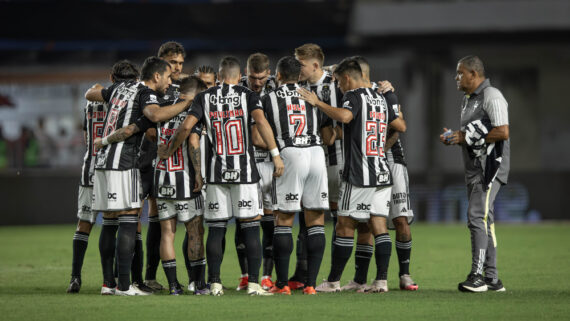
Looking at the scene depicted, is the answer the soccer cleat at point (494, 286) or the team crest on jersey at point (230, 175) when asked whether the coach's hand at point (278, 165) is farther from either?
the soccer cleat at point (494, 286)

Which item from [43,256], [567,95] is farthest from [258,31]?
[43,256]

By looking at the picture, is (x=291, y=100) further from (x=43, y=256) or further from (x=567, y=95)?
(x=567, y=95)

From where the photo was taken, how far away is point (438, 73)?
21344mm

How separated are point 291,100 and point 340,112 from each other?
0.46 metres

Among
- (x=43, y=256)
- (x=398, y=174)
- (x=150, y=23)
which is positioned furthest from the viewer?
(x=150, y=23)

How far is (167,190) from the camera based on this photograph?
7.81 metres

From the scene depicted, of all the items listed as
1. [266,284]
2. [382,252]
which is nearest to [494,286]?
[382,252]

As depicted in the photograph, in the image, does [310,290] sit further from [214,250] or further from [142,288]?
[142,288]

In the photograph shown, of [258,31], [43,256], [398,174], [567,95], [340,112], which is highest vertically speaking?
[258,31]

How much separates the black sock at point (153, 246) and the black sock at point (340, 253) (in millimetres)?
1757

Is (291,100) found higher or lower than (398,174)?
higher

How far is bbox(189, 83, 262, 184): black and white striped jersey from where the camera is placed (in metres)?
7.63

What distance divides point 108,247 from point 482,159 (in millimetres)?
3502

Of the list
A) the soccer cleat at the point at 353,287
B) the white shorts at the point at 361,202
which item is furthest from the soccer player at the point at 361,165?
the soccer cleat at the point at 353,287
